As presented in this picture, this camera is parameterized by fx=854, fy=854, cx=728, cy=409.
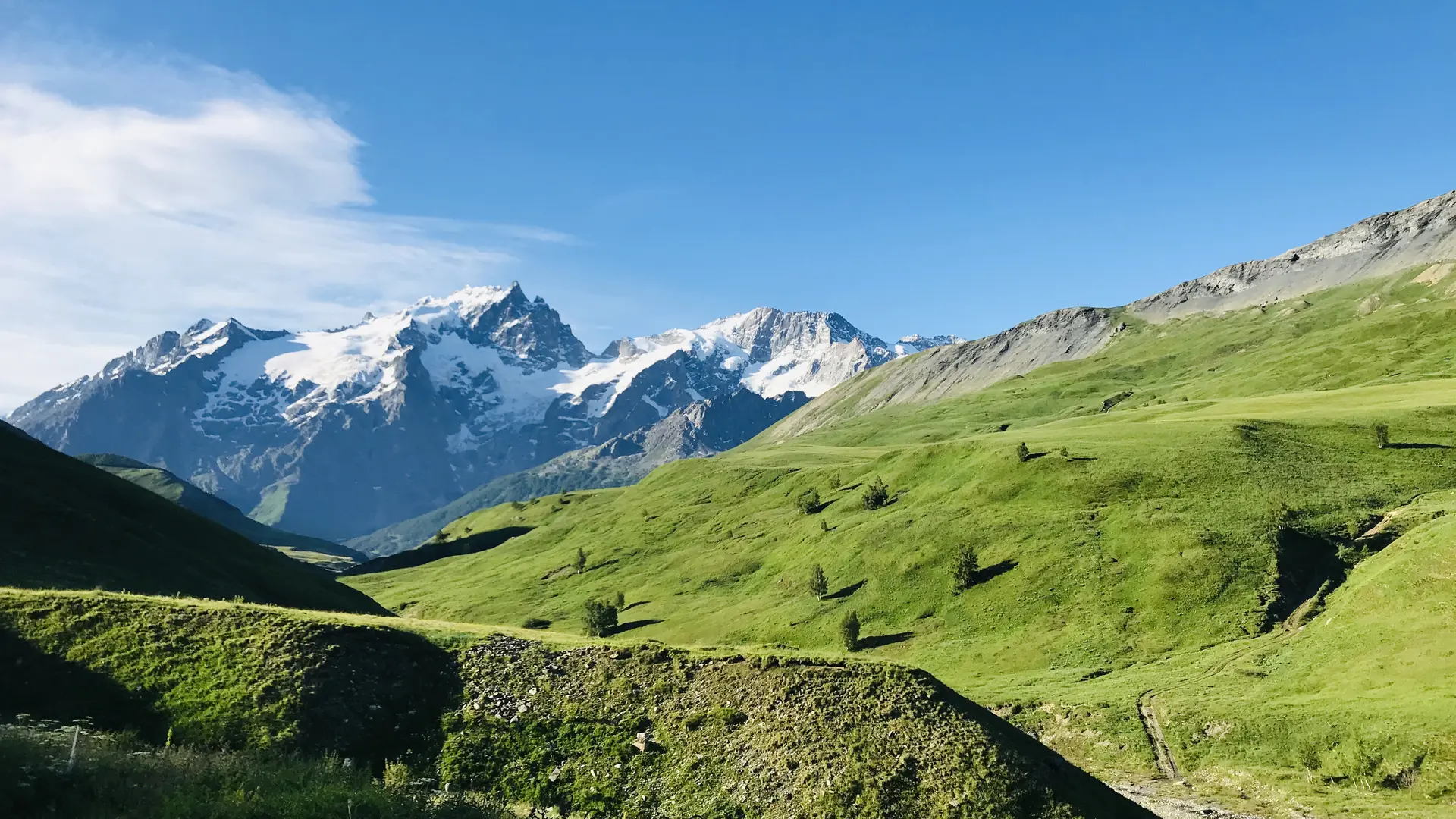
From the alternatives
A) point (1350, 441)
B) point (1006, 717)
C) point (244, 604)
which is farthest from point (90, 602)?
point (1350, 441)

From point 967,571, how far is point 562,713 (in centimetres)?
7479

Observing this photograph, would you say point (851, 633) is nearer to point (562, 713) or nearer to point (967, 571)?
point (967, 571)

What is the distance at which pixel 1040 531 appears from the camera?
109 metres

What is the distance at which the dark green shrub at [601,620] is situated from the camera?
13100 centimetres

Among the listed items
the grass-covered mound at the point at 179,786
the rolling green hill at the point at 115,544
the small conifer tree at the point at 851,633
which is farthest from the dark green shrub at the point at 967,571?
the grass-covered mound at the point at 179,786

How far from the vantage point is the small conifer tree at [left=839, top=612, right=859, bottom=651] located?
329 ft

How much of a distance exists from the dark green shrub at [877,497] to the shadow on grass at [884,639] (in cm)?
4958

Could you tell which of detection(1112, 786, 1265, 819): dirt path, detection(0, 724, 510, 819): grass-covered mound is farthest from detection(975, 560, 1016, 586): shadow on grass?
detection(0, 724, 510, 819): grass-covered mound

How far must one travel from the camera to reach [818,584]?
12056 centimetres

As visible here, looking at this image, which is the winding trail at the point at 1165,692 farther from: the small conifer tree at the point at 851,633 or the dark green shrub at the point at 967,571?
the small conifer tree at the point at 851,633

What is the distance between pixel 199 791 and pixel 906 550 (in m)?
102

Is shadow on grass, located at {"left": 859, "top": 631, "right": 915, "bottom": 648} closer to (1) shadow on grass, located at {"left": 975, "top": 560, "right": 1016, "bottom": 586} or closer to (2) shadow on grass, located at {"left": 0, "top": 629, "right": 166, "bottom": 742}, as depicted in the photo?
(1) shadow on grass, located at {"left": 975, "top": 560, "right": 1016, "bottom": 586}

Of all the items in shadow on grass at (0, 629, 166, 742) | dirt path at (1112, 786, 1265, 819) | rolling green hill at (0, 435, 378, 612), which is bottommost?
dirt path at (1112, 786, 1265, 819)

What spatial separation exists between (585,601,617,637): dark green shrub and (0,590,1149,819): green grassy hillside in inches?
3506
